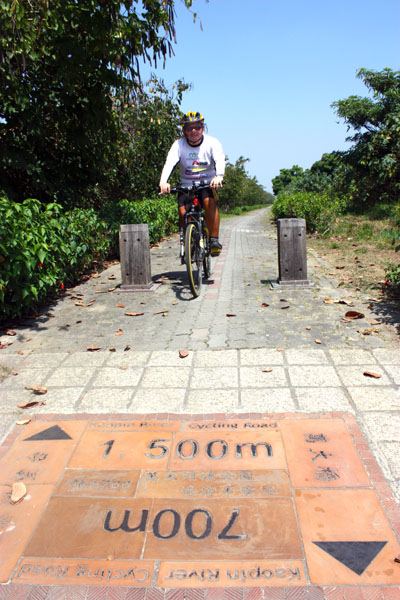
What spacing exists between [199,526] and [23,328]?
3.80 metres

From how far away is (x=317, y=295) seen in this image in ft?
21.0

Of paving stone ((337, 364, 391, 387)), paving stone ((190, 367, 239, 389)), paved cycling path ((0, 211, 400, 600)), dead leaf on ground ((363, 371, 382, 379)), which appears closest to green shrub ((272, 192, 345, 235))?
paved cycling path ((0, 211, 400, 600))

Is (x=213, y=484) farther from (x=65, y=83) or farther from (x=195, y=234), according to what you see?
(x=65, y=83)

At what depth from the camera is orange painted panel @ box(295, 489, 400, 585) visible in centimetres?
202

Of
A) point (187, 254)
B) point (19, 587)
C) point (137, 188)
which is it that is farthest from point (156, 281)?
point (137, 188)

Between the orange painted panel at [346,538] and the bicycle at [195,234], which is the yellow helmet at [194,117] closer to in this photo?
the bicycle at [195,234]

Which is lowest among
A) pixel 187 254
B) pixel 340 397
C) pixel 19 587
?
pixel 19 587

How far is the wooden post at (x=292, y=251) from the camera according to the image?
6824 mm

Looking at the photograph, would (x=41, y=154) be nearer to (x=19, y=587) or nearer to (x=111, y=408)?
(x=111, y=408)

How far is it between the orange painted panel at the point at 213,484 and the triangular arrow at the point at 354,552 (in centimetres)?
39

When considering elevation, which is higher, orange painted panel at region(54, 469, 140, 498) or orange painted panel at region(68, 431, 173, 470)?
orange painted panel at region(68, 431, 173, 470)

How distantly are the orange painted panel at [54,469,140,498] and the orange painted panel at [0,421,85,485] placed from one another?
95 mm

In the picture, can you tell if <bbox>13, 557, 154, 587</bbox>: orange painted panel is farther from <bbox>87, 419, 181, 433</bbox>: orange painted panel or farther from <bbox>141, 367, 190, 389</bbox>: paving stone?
<bbox>141, 367, 190, 389</bbox>: paving stone

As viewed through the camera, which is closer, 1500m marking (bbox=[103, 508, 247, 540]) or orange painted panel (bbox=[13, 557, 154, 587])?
orange painted panel (bbox=[13, 557, 154, 587])
